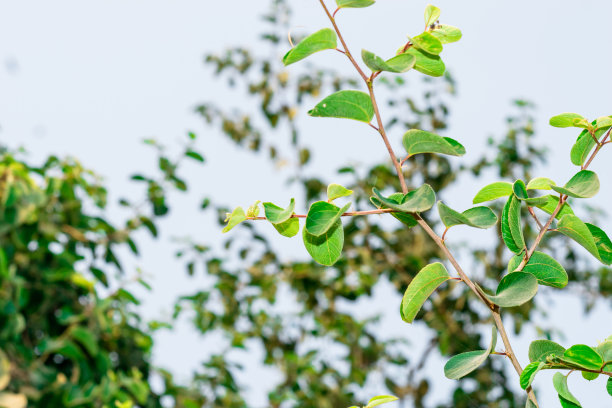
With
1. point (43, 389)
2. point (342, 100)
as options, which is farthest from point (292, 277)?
point (342, 100)

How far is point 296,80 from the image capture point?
228 cm

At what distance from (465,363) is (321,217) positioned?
0.12 metres

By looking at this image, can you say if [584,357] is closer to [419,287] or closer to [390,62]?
[419,287]

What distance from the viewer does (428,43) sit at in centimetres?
38

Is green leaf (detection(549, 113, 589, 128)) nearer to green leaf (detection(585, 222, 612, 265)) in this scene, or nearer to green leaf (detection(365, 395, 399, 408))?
green leaf (detection(585, 222, 612, 265))

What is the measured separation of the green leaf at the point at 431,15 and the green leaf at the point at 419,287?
16 centimetres

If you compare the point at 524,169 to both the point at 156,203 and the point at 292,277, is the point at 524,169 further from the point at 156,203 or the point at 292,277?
the point at 156,203

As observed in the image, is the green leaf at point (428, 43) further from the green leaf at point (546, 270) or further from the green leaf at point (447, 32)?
the green leaf at point (546, 270)

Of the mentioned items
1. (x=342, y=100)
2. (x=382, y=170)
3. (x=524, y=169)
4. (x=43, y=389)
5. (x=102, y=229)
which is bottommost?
(x=43, y=389)

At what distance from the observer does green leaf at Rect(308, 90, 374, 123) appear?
369 millimetres

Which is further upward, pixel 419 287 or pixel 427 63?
pixel 427 63

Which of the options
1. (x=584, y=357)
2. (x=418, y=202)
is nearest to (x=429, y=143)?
(x=418, y=202)

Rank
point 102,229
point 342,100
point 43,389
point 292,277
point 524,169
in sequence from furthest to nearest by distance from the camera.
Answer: point 524,169, point 292,277, point 102,229, point 43,389, point 342,100

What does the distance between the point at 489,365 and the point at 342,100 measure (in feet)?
5.94
